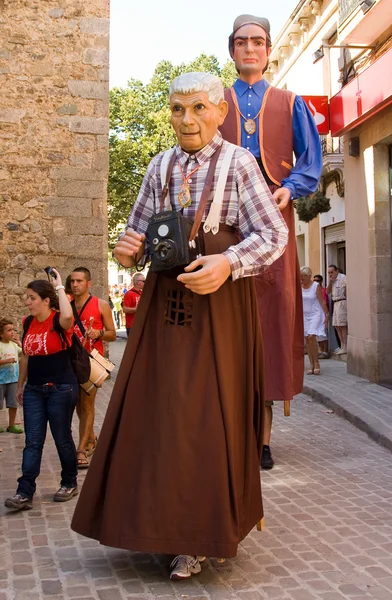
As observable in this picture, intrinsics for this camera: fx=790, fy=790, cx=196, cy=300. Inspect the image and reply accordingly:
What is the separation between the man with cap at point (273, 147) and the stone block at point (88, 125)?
5.80 meters

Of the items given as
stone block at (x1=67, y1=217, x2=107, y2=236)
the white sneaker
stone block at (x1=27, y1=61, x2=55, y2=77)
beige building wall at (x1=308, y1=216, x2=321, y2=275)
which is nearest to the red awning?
stone block at (x1=67, y1=217, x2=107, y2=236)

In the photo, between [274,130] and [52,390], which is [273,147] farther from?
[52,390]

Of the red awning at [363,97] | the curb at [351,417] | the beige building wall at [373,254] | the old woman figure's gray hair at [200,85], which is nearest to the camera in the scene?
the old woman figure's gray hair at [200,85]

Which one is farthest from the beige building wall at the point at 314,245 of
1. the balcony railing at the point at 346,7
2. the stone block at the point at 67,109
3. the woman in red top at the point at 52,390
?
the woman in red top at the point at 52,390

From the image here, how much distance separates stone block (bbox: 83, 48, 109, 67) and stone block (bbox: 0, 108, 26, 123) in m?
1.15

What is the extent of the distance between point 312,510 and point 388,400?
437cm

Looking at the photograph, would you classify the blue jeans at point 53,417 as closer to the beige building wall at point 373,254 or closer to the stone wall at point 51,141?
the stone wall at point 51,141

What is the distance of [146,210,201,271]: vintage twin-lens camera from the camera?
3135 mm

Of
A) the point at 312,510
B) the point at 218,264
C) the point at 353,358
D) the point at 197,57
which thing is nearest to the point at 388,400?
the point at 353,358

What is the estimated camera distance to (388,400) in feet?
28.3

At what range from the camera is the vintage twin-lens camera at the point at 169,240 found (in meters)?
3.13

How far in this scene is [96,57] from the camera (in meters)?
10.8

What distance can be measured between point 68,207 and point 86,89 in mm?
1634

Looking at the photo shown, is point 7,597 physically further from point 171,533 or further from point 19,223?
point 19,223
